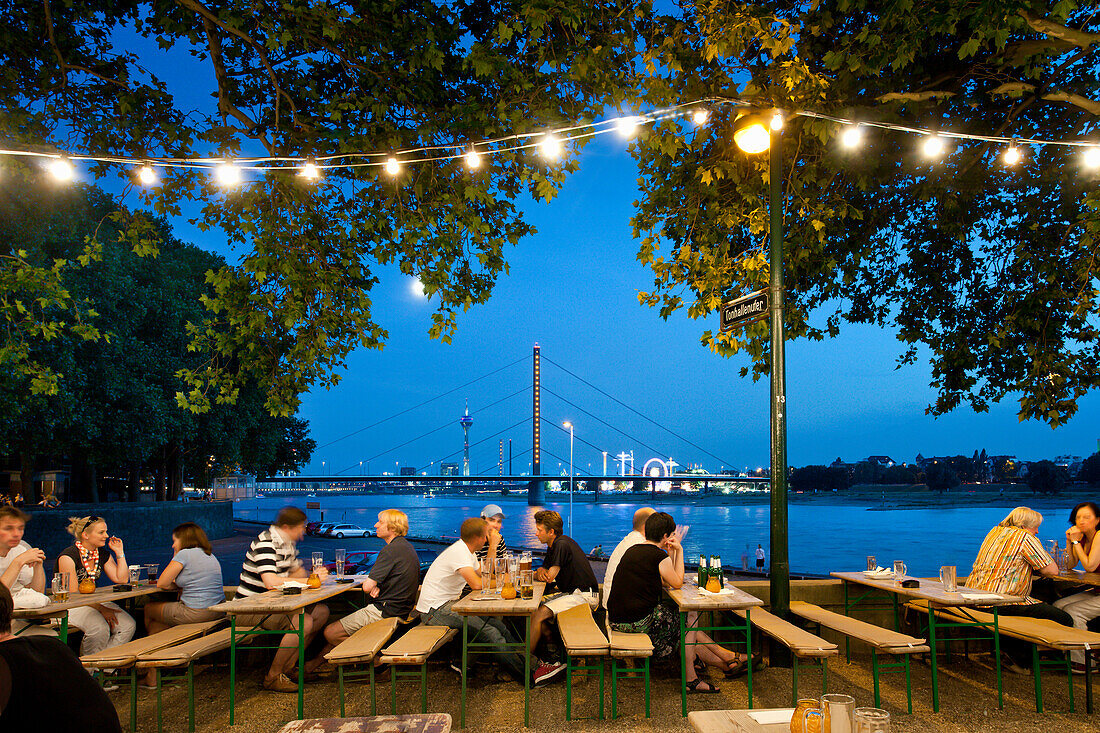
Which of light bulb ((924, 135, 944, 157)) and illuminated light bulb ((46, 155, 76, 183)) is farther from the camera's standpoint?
light bulb ((924, 135, 944, 157))

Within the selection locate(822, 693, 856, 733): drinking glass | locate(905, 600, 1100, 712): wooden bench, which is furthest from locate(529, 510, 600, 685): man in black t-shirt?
locate(822, 693, 856, 733): drinking glass

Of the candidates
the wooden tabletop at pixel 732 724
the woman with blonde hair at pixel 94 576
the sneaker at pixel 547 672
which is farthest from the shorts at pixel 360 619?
the wooden tabletop at pixel 732 724

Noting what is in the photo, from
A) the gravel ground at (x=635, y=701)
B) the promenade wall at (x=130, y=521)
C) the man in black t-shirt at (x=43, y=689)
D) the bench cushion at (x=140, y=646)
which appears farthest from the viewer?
the promenade wall at (x=130, y=521)

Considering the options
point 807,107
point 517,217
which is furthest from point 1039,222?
point 517,217

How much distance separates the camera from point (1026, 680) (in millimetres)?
4402

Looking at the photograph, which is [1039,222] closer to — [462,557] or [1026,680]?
[1026,680]

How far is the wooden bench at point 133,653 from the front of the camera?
3.49 metres

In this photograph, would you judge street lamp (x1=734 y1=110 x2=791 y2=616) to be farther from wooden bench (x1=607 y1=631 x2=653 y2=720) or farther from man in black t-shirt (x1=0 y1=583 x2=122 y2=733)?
man in black t-shirt (x1=0 y1=583 x2=122 y2=733)

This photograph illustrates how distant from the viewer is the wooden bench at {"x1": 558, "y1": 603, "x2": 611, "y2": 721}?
3676 millimetres

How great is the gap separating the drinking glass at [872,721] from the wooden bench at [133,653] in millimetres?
3449

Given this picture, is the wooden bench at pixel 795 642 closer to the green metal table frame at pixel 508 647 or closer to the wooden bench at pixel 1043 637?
the wooden bench at pixel 1043 637

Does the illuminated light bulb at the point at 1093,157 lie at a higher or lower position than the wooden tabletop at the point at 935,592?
higher

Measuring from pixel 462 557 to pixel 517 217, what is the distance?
315cm

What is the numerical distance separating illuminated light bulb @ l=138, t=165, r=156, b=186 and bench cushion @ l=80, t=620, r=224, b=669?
336 cm
